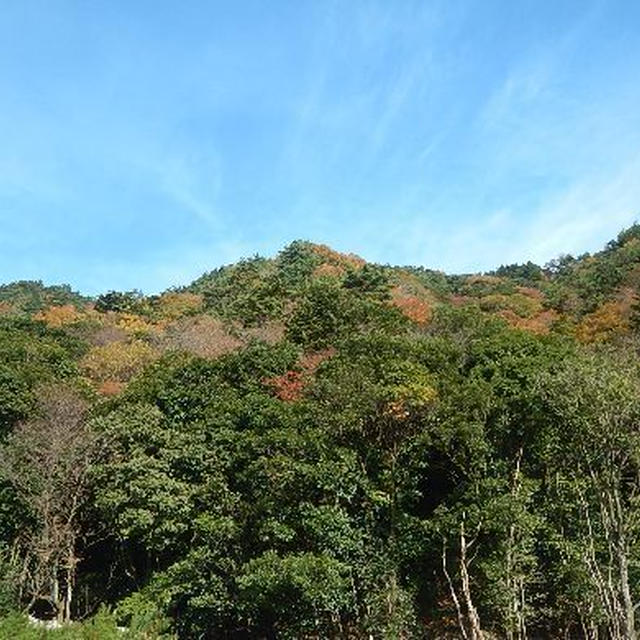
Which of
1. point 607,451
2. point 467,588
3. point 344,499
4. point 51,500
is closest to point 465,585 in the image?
point 467,588

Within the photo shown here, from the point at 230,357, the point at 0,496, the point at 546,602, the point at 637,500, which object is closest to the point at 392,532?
the point at 546,602

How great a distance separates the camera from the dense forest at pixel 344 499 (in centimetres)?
1503

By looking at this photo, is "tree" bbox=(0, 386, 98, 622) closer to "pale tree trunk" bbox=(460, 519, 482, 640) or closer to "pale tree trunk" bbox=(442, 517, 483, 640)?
"pale tree trunk" bbox=(442, 517, 483, 640)

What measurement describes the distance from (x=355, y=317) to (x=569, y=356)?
43.8 feet

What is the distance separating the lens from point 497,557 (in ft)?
55.2

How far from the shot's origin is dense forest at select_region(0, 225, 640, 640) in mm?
15031

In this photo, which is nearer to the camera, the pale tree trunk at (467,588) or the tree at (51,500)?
the pale tree trunk at (467,588)

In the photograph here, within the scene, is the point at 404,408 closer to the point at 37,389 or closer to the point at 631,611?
the point at 631,611

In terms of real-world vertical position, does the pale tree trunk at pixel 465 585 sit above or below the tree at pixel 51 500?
below

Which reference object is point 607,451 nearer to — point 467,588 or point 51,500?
point 467,588

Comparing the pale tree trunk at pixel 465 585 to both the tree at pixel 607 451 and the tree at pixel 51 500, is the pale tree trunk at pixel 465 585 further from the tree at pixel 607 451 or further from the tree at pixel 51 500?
the tree at pixel 51 500

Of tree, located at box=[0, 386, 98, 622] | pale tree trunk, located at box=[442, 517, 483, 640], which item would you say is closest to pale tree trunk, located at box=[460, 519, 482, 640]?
pale tree trunk, located at box=[442, 517, 483, 640]

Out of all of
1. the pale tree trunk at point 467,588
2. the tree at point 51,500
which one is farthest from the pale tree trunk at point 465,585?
the tree at point 51,500

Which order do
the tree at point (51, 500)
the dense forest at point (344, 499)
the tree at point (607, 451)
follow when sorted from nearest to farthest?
the tree at point (607, 451) < the dense forest at point (344, 499) < the tree at point (51, 500)
